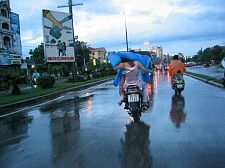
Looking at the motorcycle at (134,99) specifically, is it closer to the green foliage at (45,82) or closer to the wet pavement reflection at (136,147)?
the wet pavement reflection at (136,147)

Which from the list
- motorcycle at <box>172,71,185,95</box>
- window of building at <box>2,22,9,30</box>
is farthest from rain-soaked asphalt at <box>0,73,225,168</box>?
window of building at <box>2,22,9,30</box>

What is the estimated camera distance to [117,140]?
25.5 feet

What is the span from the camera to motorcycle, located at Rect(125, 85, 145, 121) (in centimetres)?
1020

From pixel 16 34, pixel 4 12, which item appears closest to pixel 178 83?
pixel 16 34

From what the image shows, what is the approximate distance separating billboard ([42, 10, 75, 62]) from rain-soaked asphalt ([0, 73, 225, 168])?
80.9 feet

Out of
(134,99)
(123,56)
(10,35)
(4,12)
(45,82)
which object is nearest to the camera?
(134,99)

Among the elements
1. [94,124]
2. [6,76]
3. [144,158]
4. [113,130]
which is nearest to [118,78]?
[94,124]

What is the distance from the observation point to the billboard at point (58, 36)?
36062 millimetres

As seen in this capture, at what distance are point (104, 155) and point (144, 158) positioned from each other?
73 cm

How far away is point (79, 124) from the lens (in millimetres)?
10188

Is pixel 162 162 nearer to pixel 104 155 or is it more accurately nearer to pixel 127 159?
pixel 127 159

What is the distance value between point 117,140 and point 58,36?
3037 centimetres

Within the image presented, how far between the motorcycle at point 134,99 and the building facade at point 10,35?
157 feet

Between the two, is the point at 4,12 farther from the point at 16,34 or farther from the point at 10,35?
the point at 16,34
